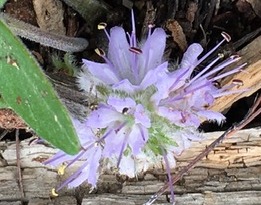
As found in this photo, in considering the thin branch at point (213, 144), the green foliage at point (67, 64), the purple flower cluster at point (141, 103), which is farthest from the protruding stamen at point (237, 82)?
the green foliage at point (67, 64)

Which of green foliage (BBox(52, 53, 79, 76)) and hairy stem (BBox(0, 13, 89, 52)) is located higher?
hairy stem (BBox(0, 13, 89, 52))

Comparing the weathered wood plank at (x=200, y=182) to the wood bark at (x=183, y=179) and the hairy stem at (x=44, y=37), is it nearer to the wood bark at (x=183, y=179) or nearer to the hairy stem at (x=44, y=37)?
the wood bark at (x=183, y=179)

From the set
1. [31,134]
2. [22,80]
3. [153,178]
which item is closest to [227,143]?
[153,178]

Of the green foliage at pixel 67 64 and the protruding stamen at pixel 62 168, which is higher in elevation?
the green foliage at pixel 67 64

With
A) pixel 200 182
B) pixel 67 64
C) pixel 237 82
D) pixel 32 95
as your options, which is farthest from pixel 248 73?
pixel 32 95

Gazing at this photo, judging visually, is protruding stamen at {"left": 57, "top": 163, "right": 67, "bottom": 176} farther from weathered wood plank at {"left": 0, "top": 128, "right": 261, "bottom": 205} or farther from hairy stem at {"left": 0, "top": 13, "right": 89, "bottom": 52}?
hairy stem at {"left": 0, "top": 13, "right": 89, "bottom": 52}

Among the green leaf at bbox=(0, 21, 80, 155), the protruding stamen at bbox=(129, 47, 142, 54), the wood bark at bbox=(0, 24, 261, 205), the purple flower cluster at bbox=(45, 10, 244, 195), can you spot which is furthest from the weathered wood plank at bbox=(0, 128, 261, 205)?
the green leaf at bbox=(0, 21, 80, 155)
